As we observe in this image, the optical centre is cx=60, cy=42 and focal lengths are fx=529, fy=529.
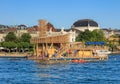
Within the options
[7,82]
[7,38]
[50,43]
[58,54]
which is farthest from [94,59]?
[7,38]

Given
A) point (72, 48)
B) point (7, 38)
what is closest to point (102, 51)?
point (72, 48)

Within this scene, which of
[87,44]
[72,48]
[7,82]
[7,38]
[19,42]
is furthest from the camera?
[7,38]

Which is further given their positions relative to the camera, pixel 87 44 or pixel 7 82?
pixel 87 44

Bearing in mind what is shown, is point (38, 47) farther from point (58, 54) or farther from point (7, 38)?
point (7, 38)

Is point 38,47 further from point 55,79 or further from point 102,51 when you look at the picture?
point 55,79

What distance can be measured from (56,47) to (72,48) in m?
3.55

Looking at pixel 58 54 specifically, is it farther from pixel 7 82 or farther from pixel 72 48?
pixel 7 82

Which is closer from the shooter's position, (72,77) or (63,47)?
(72,77)

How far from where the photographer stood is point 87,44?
123438 mm

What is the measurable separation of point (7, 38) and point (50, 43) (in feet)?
161

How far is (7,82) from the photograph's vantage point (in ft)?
161

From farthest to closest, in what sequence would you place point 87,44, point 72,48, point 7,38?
point 7,38
point 87,44
point 72,48

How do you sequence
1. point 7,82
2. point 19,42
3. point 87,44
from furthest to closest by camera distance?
point 19,42 → point 87,44 → point 7,82

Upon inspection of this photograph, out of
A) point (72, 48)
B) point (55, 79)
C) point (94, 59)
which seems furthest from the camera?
point (72, 48)
